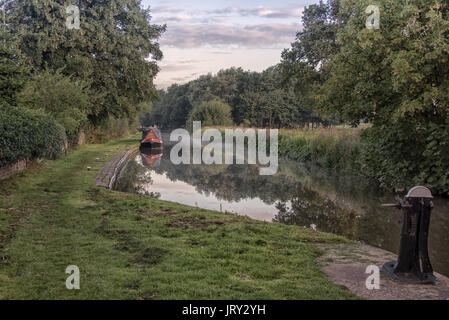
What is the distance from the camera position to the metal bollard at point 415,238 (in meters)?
5.36

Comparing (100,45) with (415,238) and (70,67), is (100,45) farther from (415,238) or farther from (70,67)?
(415,238)

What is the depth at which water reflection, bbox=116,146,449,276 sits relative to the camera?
32.3ft

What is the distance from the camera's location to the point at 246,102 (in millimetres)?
82750

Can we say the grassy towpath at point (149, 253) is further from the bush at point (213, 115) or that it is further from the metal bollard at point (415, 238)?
the bush at point (213, 115)

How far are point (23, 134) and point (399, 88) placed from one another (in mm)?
11417

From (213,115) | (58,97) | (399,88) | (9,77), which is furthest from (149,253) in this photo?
(213,115)

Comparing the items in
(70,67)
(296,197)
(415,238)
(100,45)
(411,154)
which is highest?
(100,45)

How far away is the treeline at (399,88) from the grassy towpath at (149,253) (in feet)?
19.1

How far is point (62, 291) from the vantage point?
4.83m

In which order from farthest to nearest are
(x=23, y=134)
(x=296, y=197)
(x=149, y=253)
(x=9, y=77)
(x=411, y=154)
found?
(x=9, y=77) < (x=296, y=197) < (x=411, y=154) < (x=23, y=134) < (x=149, y=253)

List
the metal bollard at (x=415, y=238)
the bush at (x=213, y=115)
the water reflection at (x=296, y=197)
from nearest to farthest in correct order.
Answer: the metal bollard at (x=415, y=238) → the water reflection at (x=296, y=197) → the bush at (x=213, y=115)

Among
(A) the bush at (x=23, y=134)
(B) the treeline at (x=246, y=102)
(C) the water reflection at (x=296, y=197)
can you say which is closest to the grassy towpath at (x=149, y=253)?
(C) the water reflection at (x=296, y=197)

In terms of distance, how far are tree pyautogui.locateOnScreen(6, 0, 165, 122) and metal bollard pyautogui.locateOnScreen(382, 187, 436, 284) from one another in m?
25.3

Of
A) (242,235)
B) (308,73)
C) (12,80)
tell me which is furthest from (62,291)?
(308,73)
